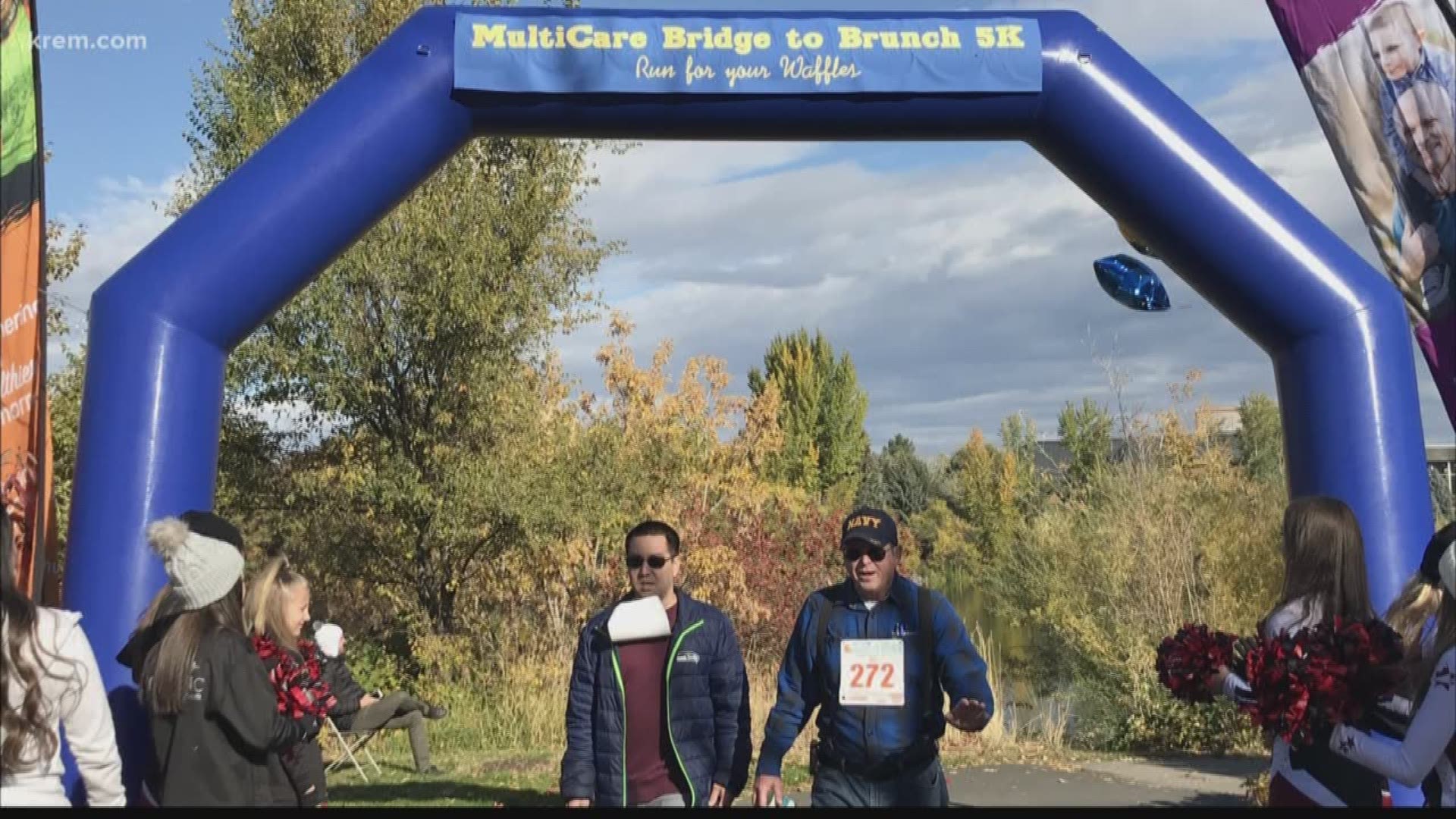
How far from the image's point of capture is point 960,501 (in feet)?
147

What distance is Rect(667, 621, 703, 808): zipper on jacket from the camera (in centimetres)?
466

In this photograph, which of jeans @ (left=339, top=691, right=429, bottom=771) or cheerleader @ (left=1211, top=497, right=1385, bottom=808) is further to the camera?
jeans @ (left=339, top=691, right=429, bottom=771)

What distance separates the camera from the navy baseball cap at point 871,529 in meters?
4.56

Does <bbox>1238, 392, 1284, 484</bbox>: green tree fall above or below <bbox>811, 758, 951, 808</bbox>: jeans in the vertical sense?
above

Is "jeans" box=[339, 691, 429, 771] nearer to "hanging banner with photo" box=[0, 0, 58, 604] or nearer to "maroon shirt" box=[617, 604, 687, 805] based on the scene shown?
"hanging banner with photo" box=[0, 0, 58, 604]

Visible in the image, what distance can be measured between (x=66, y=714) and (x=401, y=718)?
7207 millimetres

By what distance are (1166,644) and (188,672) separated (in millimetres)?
2889

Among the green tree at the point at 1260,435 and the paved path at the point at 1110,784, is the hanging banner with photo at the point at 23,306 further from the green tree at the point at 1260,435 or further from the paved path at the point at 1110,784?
the green tree at the point at 1260,435

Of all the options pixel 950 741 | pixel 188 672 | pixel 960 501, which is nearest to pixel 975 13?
pixel 188 672

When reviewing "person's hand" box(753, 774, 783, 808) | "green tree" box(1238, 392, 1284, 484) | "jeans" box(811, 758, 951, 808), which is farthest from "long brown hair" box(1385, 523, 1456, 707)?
"green tree" box(1238, 392, 1284, 484)

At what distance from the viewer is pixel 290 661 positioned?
14.0ft

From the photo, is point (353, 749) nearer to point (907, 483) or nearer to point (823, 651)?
point (823, 651)

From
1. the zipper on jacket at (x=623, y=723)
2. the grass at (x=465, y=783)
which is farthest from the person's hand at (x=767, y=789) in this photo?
the grass at (x=465, y=783)

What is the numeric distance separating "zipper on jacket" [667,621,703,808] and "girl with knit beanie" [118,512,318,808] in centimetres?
132
